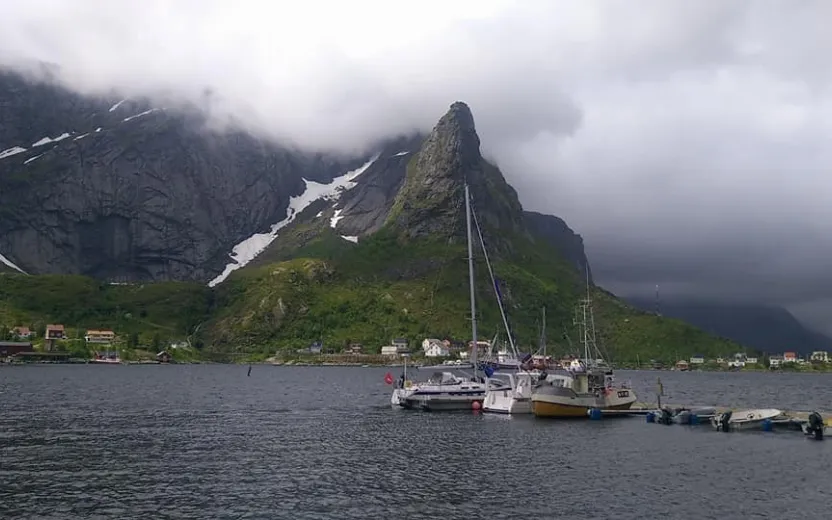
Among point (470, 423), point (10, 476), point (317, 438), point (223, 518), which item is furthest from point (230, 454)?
point (470, 423)

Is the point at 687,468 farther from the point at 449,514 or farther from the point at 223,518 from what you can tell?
the point at 223,518

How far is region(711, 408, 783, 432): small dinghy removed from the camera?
7031 centimetres

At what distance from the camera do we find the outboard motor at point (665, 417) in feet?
249

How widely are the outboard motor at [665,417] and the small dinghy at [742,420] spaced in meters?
4.58

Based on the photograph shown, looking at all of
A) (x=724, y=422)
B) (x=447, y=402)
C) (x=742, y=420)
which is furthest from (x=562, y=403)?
(x=742, y=420)

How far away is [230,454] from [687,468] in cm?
3240

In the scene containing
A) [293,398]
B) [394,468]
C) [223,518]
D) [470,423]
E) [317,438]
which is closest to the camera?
[223,518]

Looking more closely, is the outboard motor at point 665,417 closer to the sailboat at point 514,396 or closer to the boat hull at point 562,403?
the boat hull at point 562,403

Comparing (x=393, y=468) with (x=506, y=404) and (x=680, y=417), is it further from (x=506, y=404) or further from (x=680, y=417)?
(x=680, y=417)

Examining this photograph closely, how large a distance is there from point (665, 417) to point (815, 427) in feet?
49.2

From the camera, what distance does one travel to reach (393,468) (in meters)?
48.6

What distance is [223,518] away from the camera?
34812mm

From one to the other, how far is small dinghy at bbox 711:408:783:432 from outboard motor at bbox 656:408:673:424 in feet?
15.0

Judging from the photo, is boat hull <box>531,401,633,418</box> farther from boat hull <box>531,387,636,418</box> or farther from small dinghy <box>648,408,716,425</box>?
small dinghy <box>648,408,716,425</box>
